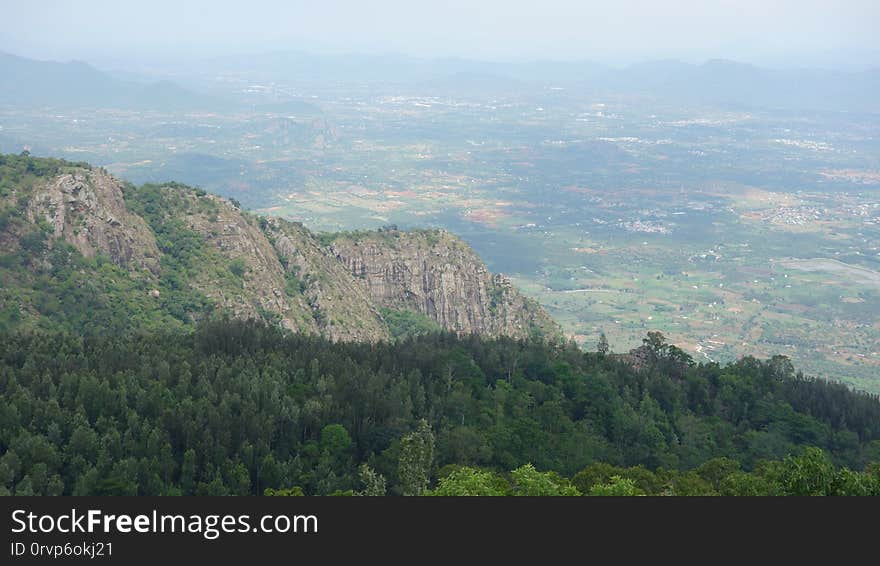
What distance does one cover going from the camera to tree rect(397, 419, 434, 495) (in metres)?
55.2

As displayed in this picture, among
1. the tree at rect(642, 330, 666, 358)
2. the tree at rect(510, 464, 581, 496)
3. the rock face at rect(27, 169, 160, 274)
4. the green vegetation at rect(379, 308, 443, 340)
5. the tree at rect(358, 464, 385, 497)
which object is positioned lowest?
the green vegetation at rect(379, 308, 443, 340)

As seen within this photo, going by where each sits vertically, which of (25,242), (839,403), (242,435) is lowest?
(839,403)

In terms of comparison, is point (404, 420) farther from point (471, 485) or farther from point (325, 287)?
point (325, 287)

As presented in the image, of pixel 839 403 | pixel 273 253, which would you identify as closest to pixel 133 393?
pixel 273 253

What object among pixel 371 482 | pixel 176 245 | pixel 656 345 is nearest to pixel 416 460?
pixel 371 482

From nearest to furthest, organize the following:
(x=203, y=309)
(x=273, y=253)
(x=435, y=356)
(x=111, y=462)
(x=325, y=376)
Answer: (x=111, y=462) → (x=325, y=376) → (x=435, y=356) → (x=203, y=309) → (x=273, y=253)

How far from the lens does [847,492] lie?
4562cm

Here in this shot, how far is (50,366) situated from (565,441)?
40.5 metres

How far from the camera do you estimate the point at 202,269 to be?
104250mm

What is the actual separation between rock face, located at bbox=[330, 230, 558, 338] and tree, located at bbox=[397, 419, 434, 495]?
224 ft

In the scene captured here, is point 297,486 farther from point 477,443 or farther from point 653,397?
point 653,397

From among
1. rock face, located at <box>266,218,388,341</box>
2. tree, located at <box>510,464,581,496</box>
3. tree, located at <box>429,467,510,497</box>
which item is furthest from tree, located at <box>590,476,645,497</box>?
rock face, located at <box>266,218,388,341</box>

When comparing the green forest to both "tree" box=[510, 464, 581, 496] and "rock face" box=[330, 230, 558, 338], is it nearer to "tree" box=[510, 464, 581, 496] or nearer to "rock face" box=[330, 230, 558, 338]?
"tree" box=[510, 464, 581, 496]

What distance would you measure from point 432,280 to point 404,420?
69789mm
